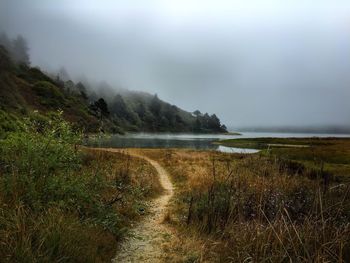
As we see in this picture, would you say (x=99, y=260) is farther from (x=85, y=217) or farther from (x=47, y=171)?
(x=47, y=171)

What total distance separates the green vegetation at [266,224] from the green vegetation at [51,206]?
1.91 m

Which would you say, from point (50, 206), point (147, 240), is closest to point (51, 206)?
point (50, 206)

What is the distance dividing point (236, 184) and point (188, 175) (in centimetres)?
1144

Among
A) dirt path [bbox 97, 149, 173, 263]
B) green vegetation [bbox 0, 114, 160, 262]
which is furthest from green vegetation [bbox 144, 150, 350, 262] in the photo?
green vegetation [bbox 0, 114, 160, 262]

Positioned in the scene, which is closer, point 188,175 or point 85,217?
point 85,217

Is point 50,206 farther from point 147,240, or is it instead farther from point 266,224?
point 266,224

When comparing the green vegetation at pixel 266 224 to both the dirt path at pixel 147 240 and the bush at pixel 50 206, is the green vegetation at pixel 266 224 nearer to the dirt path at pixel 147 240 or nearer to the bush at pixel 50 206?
the dirt path at pixel 147 240

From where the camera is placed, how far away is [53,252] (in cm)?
632

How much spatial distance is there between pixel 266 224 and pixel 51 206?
4.66m

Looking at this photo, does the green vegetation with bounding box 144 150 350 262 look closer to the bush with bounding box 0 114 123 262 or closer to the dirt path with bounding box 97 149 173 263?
the dirt path with bounding box 97 149 173 263

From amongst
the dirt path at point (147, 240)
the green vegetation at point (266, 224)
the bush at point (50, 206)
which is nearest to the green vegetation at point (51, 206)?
the bush at point (50, 206)

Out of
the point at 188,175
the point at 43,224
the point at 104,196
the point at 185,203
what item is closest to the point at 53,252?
the point at 43,224

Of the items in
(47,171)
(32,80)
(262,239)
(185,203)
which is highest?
(32,80)

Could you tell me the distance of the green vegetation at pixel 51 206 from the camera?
6.17 m
